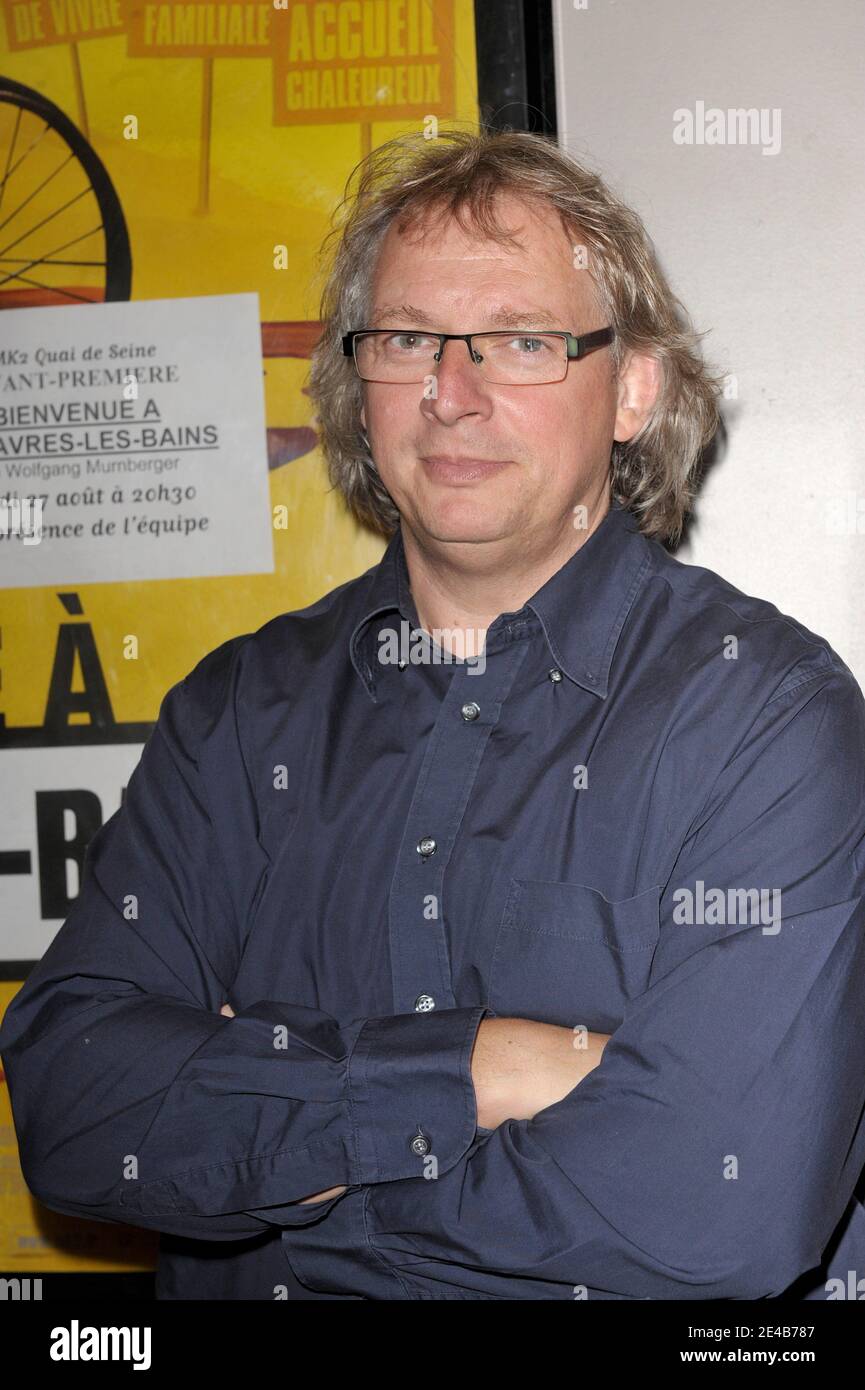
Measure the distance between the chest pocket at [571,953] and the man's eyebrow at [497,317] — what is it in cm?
61

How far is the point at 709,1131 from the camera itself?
45.7 inches

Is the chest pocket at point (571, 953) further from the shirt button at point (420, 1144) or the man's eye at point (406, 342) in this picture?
the man's eye at point (406, 342)

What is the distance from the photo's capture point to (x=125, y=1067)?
133 cm

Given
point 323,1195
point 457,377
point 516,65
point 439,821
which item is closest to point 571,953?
point 439,821

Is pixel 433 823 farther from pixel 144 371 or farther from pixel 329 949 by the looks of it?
pixel 144 371

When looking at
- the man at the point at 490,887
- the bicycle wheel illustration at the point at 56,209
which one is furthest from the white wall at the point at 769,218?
the bicycle wheel illustration at the point at 56,209

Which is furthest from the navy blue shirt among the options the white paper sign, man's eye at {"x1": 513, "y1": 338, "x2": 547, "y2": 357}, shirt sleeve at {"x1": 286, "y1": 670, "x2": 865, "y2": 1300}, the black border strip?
the black border strip

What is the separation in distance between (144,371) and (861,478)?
3.61 feet

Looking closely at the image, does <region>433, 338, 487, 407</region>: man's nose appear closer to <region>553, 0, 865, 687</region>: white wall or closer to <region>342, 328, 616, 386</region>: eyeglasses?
<region>342, 328, 616, 386</region>: eyeglasses

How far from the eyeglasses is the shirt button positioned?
789 mm

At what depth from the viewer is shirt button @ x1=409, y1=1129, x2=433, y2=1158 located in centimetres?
122

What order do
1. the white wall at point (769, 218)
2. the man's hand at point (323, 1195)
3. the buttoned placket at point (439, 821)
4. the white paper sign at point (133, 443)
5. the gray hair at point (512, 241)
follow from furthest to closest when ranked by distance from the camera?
the white paper sign at point (133, 443) < the white wall at point (769, 218) < the gray hair at point (512, 241) < the buttoned placket at point (439, 821) < the man's hand at point (323, 1195)

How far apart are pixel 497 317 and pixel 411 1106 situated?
0.83 m

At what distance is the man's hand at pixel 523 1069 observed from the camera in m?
1.24
